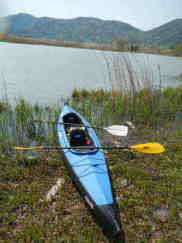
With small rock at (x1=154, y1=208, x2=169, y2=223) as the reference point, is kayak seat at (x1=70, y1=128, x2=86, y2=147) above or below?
above

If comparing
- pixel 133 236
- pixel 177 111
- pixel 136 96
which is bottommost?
pixel 133 236

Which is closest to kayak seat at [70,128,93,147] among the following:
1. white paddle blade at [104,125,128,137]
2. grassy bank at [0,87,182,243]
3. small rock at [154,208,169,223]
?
grassy bank at [0,87,182,243]

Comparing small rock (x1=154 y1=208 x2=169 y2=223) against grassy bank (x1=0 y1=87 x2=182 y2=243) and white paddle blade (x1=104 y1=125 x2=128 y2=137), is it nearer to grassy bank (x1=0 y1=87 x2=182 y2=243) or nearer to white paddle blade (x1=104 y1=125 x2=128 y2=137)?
grassy bank (x1=0 y1=87 x2=182 y2=243)

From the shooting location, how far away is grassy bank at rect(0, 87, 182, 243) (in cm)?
331

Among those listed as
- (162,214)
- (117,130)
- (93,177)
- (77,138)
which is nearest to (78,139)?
(77,138)

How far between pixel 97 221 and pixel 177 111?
768cm

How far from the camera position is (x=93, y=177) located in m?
3.83

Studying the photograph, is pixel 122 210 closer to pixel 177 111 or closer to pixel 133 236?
pixel 133 236

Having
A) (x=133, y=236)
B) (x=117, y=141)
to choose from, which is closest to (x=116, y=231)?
(x=133, y=236)

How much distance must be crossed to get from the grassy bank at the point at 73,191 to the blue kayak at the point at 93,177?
294 mm

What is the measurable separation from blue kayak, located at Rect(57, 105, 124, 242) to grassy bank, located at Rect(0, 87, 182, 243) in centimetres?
29

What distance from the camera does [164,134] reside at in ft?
23.5

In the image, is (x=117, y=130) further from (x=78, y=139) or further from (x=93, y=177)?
(x=93, y=177)

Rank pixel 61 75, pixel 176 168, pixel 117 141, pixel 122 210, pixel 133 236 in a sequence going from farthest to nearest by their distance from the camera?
pixel 61 75
pixel 117 141
pixel 176 168
pixel 122 210
pixel 133 236
